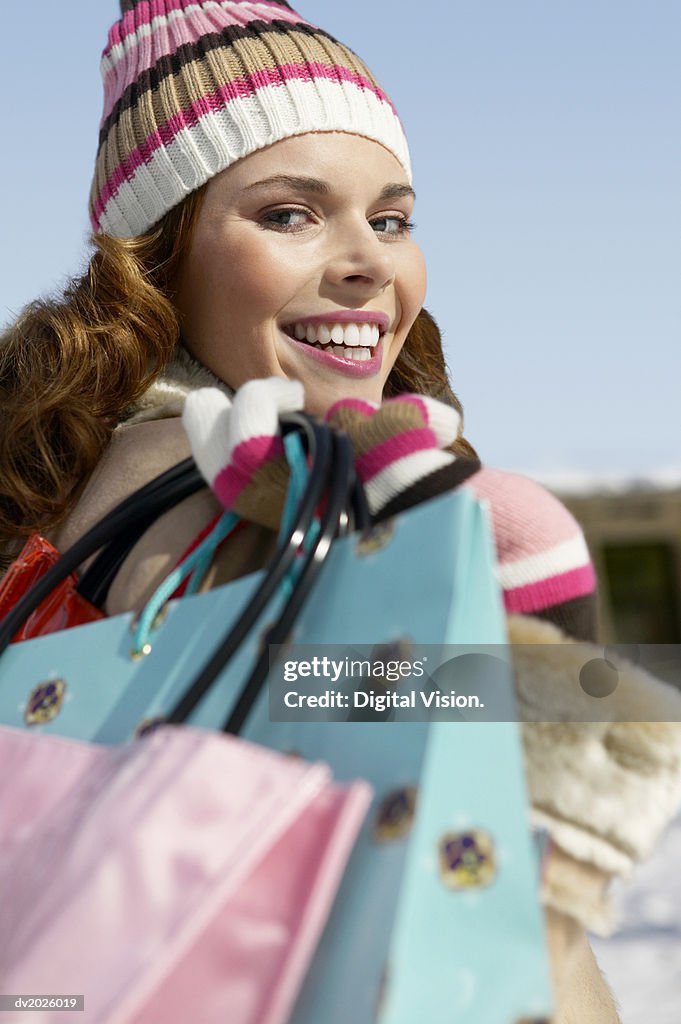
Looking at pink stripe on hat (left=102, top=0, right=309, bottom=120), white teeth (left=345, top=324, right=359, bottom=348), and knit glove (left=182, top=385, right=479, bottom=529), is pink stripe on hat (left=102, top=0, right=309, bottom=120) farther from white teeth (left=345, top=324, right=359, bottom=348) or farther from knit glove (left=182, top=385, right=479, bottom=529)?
knit glove (left=182, top=385, right=479, bottom=529)

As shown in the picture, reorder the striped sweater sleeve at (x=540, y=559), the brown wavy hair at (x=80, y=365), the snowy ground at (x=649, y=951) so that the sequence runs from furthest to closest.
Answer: the snowy ground at (x=649, y=951) < the brown wavy hair at (x=80, y=365) < the striped sweater sleeve at (x=540, y=559)

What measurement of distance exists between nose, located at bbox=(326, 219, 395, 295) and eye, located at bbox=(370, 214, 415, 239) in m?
0.15

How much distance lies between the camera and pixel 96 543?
1.11 m

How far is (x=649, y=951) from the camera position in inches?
147

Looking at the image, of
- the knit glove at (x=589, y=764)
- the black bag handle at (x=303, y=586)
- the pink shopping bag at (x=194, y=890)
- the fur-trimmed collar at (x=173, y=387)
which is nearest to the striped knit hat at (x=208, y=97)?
the fur-trimmed collar at (x=173, y=387)

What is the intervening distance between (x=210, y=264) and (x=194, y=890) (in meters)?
1.12

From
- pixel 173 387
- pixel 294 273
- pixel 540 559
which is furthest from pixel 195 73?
pixel 540 559

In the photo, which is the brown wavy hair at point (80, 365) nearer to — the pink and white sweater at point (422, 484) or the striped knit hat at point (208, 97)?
the striped knit hat at point (208, 97)

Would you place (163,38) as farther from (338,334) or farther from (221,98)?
(338,334)

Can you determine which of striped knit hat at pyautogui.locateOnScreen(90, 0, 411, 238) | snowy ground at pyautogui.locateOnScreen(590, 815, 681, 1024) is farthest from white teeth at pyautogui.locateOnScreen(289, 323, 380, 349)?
snowy ground at pyautogui.locateOnScreen(590, 815, 681, 1024)

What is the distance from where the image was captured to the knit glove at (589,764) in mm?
908

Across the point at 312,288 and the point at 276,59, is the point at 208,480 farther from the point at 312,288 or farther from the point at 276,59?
the point at 276,59

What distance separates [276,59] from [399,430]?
42.4 inches

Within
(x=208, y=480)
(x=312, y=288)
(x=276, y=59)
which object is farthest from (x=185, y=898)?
(x=276, y=59)
